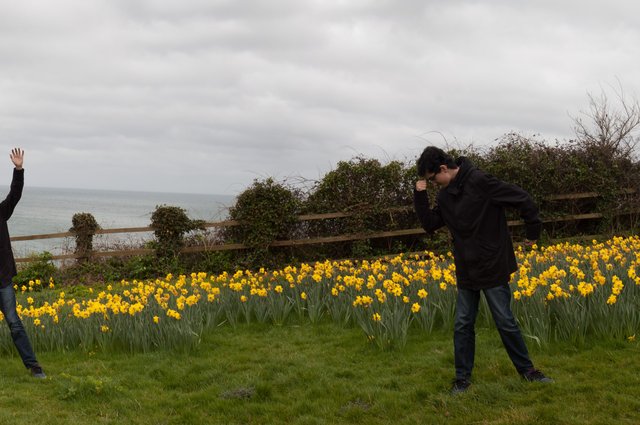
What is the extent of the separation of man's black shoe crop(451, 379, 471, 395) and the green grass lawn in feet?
0.17

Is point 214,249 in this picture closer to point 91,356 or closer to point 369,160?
point 369,160

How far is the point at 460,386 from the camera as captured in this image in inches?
177

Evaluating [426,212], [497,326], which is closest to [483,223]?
[426,212]

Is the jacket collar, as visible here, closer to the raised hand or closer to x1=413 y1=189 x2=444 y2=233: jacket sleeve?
x1=413 y1=189 x2=444 y2=233: jacket sleeve

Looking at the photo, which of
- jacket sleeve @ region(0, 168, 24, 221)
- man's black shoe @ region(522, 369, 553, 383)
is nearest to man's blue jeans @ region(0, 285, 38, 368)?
jacket sleeve @ region(0, 168, 24, 221)

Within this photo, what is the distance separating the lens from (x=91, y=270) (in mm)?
12312

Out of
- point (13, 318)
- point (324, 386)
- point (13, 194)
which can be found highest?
point (13, 194)

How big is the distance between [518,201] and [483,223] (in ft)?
1.01

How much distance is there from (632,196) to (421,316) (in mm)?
9981

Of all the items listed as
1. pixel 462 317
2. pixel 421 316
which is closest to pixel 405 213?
pixel 421 316

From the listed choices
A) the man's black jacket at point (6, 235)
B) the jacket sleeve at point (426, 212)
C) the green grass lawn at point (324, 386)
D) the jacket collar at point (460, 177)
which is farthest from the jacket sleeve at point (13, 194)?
the jacket collar at point (460, 177)

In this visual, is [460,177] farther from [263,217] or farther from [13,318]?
[263,217]

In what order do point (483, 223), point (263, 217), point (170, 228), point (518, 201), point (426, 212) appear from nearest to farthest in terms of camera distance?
point (518, 201) → point (483, 223) → point (426, 212) → point (263, 217) → point (170, 228)

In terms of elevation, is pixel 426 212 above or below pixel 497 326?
above
